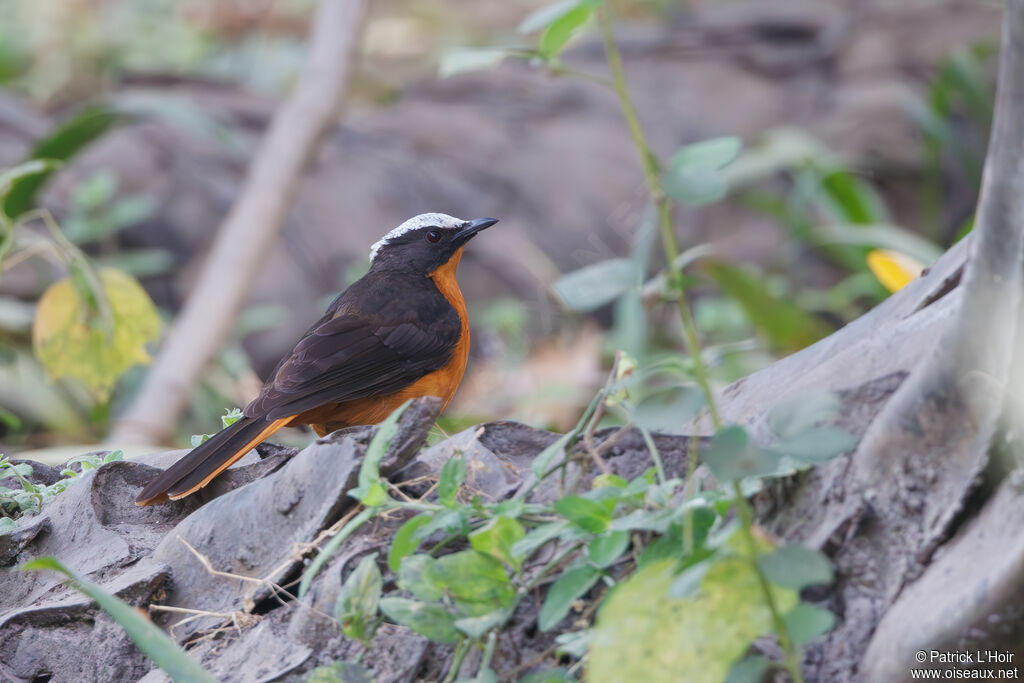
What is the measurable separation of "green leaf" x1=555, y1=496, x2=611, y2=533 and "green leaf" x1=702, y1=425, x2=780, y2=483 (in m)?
0.28

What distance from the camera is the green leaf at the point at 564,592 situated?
5.00 ft

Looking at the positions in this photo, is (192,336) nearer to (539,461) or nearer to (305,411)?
(305,411)

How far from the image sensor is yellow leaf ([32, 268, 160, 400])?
3709 millimetres

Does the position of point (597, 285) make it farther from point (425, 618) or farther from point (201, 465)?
point (201, 465)

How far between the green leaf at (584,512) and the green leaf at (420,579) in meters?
0.22

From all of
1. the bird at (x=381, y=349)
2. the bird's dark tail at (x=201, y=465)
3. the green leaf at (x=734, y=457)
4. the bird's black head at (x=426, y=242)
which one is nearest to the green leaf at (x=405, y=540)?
the green leaf at (x=734, y=457)

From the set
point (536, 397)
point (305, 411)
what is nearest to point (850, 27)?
point (536, 397)

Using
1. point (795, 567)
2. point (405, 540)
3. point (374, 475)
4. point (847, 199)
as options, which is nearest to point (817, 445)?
point (795, 567)

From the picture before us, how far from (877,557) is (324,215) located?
280 inches

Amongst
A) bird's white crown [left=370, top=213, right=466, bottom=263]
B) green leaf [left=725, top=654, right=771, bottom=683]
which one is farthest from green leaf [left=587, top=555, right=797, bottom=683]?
bird's white crown [left=370, top=213, right=466, bottom=263]

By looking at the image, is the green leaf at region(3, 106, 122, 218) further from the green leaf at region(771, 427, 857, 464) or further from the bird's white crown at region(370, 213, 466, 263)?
the green leaf at region(771, 427, 857, 464)

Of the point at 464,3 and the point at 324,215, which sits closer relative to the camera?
the point at 324,215

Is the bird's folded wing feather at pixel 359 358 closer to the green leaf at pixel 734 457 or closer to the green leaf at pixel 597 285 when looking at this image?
the green leaf at pixel 597 285

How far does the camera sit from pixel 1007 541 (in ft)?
4.61
